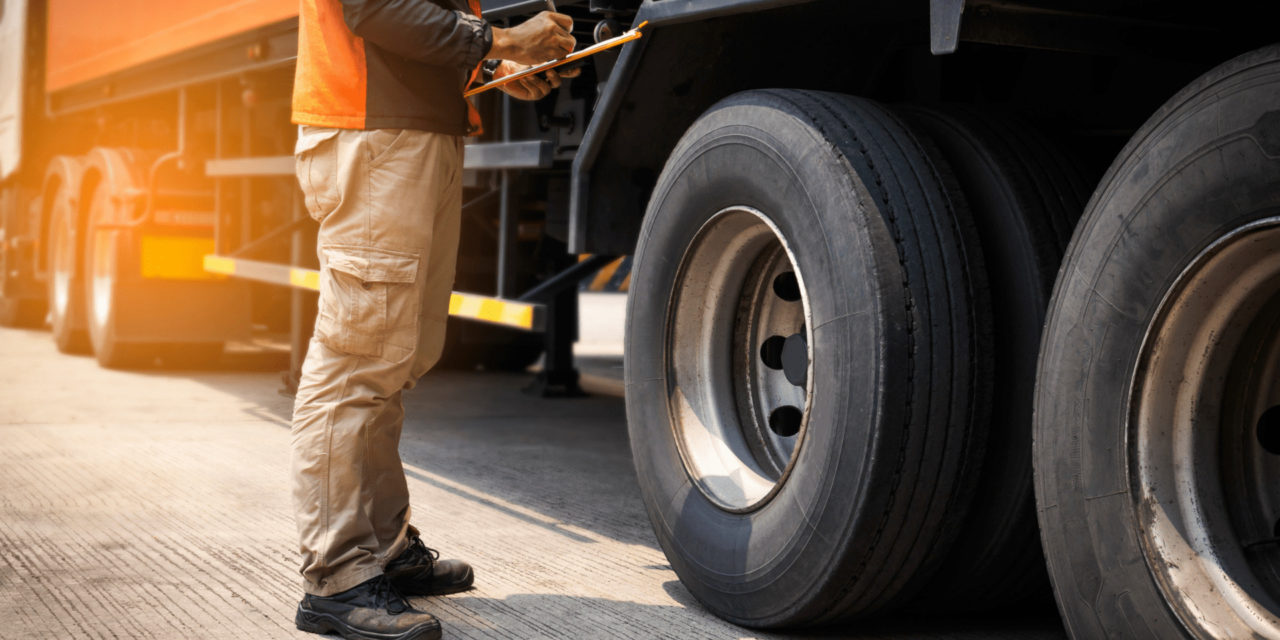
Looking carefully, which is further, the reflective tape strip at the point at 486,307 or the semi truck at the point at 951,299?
the reflective tape strip at the point at 486,307

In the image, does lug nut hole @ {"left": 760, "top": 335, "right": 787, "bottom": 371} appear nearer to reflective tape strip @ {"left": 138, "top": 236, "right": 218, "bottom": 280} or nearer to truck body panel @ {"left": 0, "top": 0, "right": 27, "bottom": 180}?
reflective tape strip @ {"left": 138, "top": 236, "right": 218, "bottom": 280}

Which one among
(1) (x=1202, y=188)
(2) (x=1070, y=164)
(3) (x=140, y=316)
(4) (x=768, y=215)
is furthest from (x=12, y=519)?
(3) (x=140, y=316)

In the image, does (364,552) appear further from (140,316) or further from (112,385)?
(140,316)

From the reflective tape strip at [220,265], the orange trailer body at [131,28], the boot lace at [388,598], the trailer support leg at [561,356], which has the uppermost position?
the orange trailer body at [131,28]

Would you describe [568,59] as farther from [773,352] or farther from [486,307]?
[486,307]

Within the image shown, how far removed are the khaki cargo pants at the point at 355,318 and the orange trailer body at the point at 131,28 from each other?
9.70 feet

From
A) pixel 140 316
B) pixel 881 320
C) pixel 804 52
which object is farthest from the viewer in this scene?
pixel 140 316

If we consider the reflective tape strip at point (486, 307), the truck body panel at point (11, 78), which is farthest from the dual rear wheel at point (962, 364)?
the truck body panel at point (11, 78)

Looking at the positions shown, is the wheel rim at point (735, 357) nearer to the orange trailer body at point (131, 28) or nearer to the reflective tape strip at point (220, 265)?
the orange trailer body at point (131, 28)

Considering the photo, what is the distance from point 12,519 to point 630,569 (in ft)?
→ 6.04

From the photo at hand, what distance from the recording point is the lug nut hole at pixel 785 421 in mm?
3141

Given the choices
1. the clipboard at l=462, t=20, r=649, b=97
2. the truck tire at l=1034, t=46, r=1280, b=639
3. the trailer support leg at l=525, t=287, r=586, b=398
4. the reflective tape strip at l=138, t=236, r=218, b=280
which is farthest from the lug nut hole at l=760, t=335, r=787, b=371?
the reflective tape strip at l=138, t=236, r=218, b=280

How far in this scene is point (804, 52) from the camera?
337 cm

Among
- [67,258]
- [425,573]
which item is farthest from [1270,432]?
[67,258]
